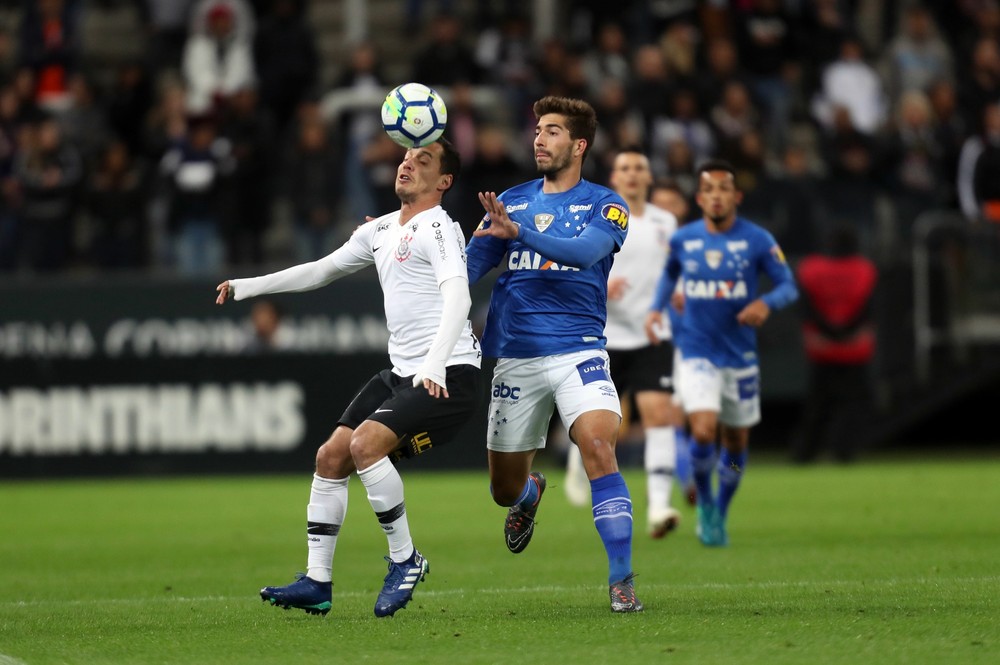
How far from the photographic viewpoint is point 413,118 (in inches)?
321

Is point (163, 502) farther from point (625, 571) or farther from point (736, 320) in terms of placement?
point (625, 571)

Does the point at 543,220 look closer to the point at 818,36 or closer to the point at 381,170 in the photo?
the point at 381,170

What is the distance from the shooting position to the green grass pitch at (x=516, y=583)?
6898 mm

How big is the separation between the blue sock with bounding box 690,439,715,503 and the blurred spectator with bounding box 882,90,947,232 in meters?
9.36

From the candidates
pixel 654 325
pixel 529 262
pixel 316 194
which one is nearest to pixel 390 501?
pixel 529 262

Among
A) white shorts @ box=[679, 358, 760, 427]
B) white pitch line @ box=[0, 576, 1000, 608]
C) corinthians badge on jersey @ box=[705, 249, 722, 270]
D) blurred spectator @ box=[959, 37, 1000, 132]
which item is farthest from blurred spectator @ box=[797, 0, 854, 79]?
white pitch line @ box=[0, 576, 1000, 608]

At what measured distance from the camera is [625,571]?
Answer: 311 inches

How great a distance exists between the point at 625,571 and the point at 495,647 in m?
1.19

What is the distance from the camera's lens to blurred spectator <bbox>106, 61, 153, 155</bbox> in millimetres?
21672

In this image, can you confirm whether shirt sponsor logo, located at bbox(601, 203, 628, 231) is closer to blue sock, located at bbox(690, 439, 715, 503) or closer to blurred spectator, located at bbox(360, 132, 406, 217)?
blue sock, located at bbox(690, 439, 715, 503)

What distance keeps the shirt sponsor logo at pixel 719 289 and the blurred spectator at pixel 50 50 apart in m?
12.8

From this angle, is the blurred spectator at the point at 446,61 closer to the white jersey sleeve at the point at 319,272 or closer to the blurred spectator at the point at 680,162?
the blurred spectator at the point at 680,162

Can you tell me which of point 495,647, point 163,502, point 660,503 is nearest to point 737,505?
point 660,503

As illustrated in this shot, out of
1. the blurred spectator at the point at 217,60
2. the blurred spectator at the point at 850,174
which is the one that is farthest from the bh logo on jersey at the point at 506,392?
the blurred spectator at the point at 217,60
